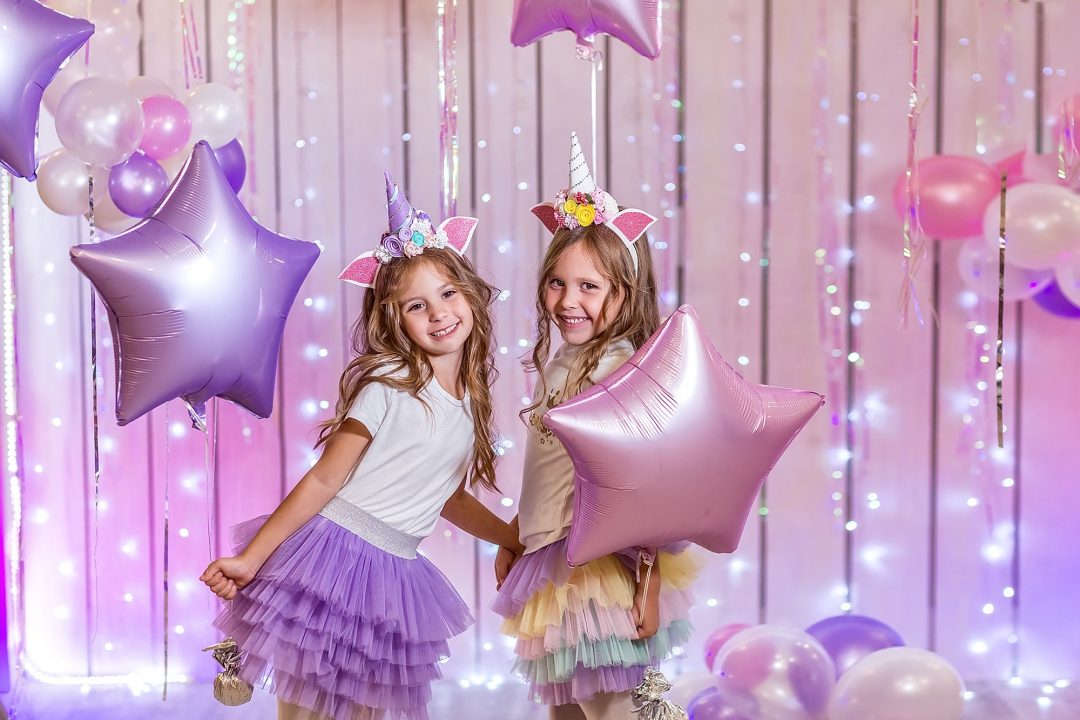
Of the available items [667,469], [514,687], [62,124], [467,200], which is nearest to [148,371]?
[62,124]

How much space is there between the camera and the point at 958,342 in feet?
9.13

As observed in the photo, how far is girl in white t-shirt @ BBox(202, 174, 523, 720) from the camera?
1.73 meters

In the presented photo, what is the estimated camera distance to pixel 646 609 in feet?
5.80

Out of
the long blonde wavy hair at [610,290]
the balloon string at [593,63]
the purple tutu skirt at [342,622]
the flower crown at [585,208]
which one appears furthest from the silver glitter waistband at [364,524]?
the balloon string at [593,63]

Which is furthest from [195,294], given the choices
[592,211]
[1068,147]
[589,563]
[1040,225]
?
[1068,147]

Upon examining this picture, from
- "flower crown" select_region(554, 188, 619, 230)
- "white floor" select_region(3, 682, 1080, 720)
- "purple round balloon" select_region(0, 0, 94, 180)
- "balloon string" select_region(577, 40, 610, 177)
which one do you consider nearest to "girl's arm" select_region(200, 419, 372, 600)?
"flower crown" select_region(554, 188, 619, 230)

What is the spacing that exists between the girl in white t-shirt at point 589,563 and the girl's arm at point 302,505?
33 cm

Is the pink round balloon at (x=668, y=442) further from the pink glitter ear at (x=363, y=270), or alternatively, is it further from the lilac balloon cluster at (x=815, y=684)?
the lilac balloon cluster at (x=815, y=684)

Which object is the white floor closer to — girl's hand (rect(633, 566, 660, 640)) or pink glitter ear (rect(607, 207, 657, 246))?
girl's hand (rect(633, 566, 660, 640))

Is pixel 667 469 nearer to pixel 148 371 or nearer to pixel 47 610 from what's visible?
pixel 148 371

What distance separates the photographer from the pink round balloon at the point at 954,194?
2484mm

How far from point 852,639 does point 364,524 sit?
1373 mm

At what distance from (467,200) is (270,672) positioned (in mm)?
1462

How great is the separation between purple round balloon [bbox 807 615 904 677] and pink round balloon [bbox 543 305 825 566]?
3.38 ft
